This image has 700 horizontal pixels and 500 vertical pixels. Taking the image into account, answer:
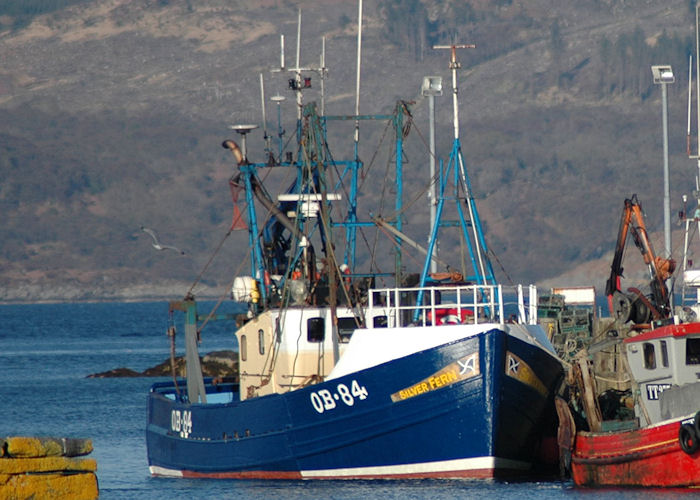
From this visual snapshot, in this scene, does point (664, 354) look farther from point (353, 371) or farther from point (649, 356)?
point (353, 371)

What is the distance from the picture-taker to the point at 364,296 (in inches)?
1592

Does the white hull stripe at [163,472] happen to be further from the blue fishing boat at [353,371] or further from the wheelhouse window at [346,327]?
the wheelhouse window at [346,327]

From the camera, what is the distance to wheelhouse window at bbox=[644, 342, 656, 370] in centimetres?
3422

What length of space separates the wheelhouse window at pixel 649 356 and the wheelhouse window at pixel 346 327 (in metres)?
6.82

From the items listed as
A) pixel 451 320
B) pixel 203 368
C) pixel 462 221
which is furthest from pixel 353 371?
pixel 203 368

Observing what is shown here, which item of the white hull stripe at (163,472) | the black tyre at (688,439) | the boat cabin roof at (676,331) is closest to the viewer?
the black tyre at (688,439)

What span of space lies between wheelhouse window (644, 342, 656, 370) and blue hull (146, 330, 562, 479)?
6.34 ft

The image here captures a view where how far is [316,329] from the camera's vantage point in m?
37.2

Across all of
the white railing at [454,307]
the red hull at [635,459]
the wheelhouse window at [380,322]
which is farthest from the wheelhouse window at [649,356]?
the wheelhouse window at [380,322]

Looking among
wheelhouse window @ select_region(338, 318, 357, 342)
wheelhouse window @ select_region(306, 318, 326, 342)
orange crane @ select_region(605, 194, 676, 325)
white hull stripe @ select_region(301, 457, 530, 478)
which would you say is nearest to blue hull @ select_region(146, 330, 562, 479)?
white hull stripe @ select_region(301, 457, 530, 478)

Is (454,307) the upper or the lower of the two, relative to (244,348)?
upper

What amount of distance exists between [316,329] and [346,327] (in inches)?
33.1

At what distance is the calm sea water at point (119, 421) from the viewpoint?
33.3m

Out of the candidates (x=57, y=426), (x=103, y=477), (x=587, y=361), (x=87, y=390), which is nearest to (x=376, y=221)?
(x=587, y=361)
